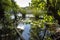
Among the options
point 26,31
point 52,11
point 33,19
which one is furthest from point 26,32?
point 52,11

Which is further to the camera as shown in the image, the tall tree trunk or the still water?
the still water

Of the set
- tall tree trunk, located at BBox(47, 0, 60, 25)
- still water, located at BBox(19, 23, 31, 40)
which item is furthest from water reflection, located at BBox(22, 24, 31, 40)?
tall tree trunk, located at BBox(47, 0, 60, 25)

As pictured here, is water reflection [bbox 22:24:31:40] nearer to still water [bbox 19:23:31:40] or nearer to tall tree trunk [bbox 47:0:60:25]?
still water [bbox 19:23:31:40]

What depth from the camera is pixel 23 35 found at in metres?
5.84

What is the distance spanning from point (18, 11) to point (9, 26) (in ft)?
1.91

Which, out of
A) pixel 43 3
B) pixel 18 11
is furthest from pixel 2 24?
pixel 43 3

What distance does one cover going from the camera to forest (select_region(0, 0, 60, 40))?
16.8ft

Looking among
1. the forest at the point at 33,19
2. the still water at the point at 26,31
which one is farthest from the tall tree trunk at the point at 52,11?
the still water at the point at 26,31

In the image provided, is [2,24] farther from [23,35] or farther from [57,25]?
[57,25]

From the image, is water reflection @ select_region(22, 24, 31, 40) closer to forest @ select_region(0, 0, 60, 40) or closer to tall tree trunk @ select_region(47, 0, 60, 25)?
forest @ select_region(0, 0, 60, 40)

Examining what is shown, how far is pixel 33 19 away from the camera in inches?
214

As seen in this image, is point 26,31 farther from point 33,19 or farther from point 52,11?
point 52,11

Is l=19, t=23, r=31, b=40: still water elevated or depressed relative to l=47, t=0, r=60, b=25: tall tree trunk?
depressed

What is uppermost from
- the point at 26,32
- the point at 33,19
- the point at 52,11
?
the point at 52,11
